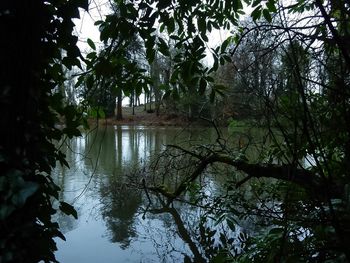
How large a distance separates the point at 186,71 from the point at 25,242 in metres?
1.26

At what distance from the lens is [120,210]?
5582mm

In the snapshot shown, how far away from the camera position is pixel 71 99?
2482 mm

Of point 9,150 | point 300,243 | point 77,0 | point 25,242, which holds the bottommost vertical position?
point 300,243

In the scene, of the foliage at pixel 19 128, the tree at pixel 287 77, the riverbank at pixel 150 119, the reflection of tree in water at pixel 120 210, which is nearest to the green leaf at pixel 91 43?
the tree at pixel 287 77

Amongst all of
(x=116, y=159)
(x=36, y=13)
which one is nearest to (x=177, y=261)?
(x=36, y=13)

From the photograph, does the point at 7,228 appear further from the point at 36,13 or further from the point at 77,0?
the point at 77,0

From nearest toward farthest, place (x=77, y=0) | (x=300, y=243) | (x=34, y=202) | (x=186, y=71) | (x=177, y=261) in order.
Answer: (x=34, y=202) → (x=77, y=0) → (x=300, y=243) → (x=186, y=71) → (x=177, y=261)

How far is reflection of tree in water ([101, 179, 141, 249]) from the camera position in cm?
470

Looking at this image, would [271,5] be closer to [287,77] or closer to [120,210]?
[287,77]

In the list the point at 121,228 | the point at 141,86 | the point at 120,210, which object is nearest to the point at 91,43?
the point at 141,86

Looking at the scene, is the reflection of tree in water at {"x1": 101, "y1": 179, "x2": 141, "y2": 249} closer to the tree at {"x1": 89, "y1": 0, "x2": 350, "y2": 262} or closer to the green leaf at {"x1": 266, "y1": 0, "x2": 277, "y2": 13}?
the tree at {"x1": 89, "y1": 0, "x2": 350, "y2": 262}

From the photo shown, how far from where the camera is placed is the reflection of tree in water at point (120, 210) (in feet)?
15.4

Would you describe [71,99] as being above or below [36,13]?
below

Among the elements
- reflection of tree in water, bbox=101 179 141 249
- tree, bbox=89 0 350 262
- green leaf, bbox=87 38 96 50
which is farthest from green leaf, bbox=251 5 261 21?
reflection of tree in water, bbox=101 179 141 249
